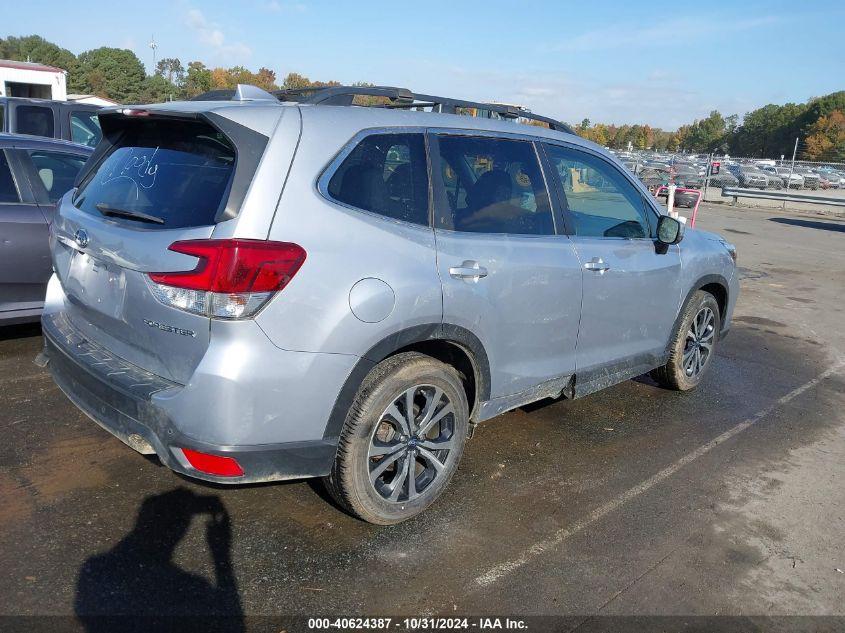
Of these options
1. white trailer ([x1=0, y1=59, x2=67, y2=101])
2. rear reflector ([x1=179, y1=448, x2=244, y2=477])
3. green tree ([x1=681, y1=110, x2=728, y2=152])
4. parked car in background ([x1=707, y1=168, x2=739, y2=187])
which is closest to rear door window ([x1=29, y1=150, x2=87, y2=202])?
rear reflector ([x1=179, y1=448, x2=244, y2=477])

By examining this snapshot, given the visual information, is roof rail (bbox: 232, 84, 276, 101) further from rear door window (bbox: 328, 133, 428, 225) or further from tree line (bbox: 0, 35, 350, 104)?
tree line (bbox: 0, 35, 350, 104)

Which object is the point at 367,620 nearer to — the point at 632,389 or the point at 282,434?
the point at 282,434

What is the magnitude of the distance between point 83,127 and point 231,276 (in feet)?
28.0

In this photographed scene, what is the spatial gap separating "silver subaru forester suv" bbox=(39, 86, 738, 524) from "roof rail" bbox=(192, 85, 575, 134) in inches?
0.9

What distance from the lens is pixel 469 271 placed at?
11.3ft

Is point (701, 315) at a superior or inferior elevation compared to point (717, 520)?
superior

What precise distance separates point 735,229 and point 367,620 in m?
19.3

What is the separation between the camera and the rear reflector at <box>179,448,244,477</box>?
2.82 m

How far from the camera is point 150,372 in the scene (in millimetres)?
3014

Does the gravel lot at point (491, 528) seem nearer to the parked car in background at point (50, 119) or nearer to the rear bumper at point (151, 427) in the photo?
the rear bumper at point (151, 427)

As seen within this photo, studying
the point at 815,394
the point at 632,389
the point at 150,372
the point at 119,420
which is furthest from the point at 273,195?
the point at 815,394

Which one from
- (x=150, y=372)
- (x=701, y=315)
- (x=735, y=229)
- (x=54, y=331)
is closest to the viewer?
(x=150, y=372)

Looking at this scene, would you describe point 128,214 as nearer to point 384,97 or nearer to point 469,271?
point 384,97

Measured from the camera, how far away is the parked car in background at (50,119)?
9.46 metres
